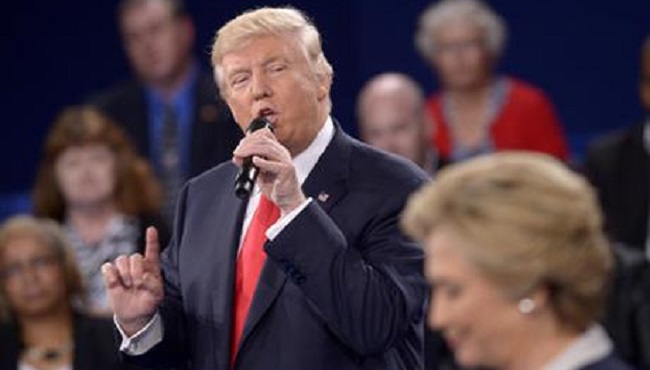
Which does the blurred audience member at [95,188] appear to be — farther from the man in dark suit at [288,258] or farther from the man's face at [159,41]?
the man in dark suit at [288,258]

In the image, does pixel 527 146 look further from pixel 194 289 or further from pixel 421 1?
pixel 194 289

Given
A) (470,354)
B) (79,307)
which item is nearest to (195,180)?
(470,354)

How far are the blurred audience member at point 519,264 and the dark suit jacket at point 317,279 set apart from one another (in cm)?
61

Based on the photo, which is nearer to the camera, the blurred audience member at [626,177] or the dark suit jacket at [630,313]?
the dark suit jacket at [630,313]

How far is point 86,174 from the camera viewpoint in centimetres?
573

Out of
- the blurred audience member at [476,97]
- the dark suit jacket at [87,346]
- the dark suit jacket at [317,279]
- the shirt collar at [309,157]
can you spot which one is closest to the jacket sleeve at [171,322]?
the dark suit jacket at [317,279]

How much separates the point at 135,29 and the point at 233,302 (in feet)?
10.7

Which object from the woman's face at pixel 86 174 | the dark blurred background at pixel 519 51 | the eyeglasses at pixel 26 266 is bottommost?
the dark blurred background at pixel 519 51

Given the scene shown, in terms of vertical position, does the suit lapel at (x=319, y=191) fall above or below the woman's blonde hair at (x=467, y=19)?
above

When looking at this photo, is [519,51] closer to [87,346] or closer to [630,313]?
[630,313]

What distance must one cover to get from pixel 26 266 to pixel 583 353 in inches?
122

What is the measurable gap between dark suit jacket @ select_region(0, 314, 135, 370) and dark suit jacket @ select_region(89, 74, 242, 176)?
3.00ft

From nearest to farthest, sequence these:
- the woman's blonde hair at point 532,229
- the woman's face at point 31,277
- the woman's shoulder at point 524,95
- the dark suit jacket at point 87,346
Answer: the woman's blonde hair at point 532,229
the dark suit jacket at point 87,346
the woman's face at point 31,277
the woman's shoulder at point 524,95

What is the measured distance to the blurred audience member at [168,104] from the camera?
5875 mm
